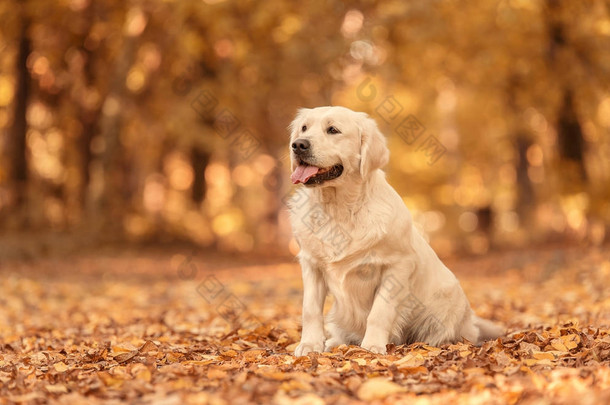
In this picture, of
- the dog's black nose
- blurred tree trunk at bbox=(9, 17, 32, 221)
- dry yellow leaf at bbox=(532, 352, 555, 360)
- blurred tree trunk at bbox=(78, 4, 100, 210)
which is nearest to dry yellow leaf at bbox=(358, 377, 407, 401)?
dry yellow leaf at bbox=(532, 352, 555, 360)

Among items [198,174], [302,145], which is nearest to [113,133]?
[198,174]

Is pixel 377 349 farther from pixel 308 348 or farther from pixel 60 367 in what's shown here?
pixel 60 367

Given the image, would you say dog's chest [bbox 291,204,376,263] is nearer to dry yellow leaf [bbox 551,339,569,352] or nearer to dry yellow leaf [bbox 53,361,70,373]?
dry yellow leaf [bbox 551,339,569,352]

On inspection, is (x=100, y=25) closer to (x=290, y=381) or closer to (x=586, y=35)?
(x=586, y=35)

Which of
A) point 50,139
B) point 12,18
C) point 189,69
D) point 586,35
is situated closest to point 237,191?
point 50,139

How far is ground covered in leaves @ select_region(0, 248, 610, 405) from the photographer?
3424 mm

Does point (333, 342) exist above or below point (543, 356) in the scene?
below

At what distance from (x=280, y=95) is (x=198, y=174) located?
5441mm

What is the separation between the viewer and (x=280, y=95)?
55.8ft

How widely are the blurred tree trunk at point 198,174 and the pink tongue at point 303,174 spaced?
1677 cm

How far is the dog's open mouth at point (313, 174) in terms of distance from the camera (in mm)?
4742

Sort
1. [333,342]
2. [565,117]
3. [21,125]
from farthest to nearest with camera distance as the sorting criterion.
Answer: [21,125], [565,117], [333,342]

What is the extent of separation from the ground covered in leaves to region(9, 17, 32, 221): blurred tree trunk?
6.69 meters

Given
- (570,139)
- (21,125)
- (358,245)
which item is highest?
(21,125)
